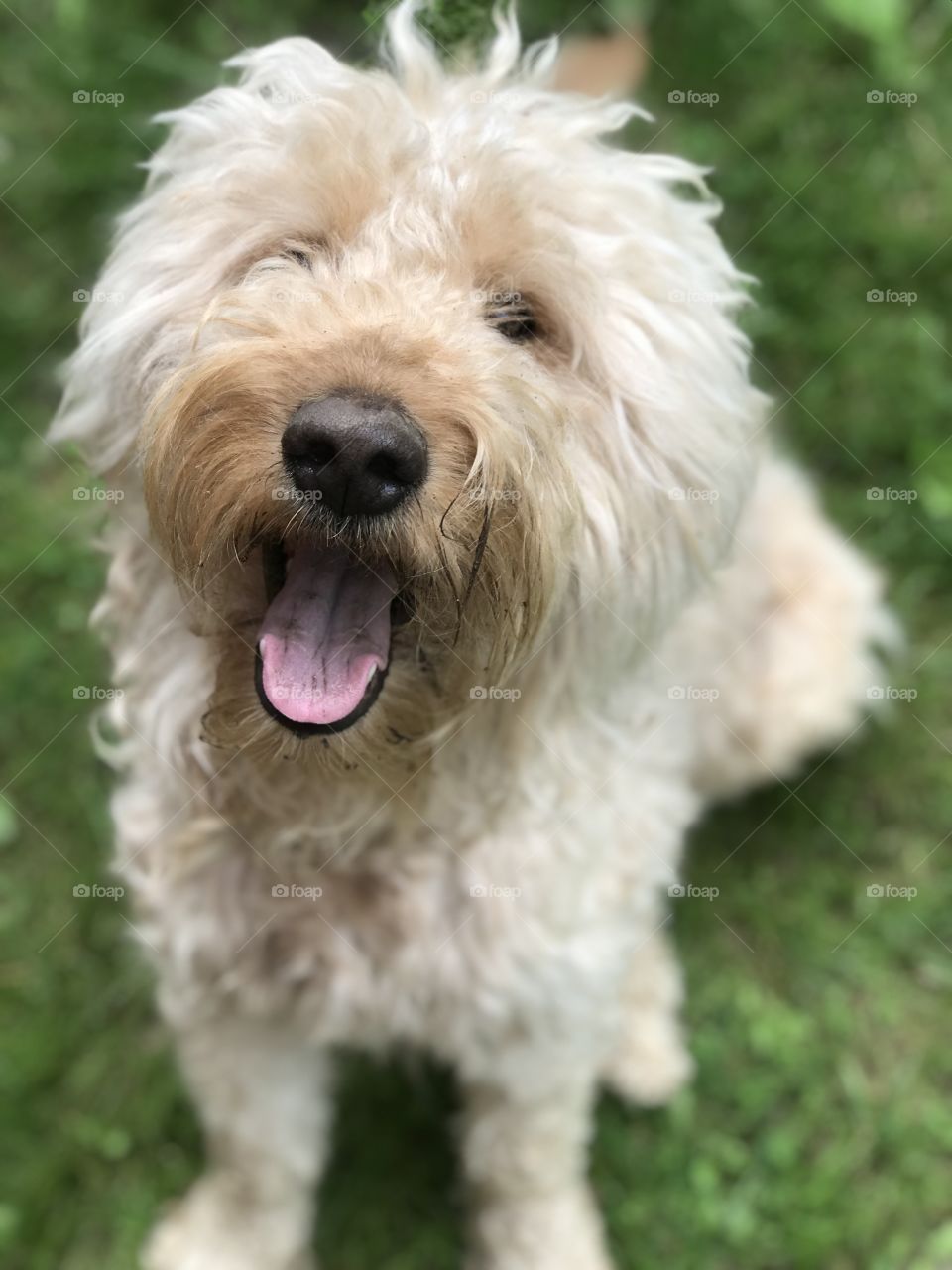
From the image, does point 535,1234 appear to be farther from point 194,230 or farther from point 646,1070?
point 194,230

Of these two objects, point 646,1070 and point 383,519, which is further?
point 646,1070

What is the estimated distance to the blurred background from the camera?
109 inches

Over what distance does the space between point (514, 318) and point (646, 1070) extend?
6.70 ft

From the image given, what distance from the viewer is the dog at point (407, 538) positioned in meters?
1.41

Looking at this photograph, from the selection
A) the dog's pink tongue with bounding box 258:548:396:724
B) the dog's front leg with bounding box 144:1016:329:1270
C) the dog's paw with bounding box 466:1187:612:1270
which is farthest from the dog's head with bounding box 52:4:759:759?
the dog's paw with bounding box 466:1187:612:1270

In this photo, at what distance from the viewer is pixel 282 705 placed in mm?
1526

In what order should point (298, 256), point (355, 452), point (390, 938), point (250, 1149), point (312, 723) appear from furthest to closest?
1. point (250, 1149)
2. point (390, 938)
3. point (298, 256)
4. point (312, 723)
5. point (355, 452)

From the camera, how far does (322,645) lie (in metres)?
1.53

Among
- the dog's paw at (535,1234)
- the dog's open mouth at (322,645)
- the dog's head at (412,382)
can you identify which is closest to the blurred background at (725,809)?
Result: the dog's paw at (535,1234)

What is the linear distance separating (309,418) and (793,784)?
236 cm

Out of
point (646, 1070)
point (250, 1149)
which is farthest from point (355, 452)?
point (646, 1070)

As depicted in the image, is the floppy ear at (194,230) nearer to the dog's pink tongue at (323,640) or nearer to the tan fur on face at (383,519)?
the tan fur on face at (383,519)

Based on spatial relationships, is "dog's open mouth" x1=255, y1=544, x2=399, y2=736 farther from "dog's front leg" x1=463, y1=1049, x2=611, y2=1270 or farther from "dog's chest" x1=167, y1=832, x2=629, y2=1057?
"dog's front leg" x1=463, y1=1049, x2=611, y2=1270

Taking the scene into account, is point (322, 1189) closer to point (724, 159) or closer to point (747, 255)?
point (747, 255)
